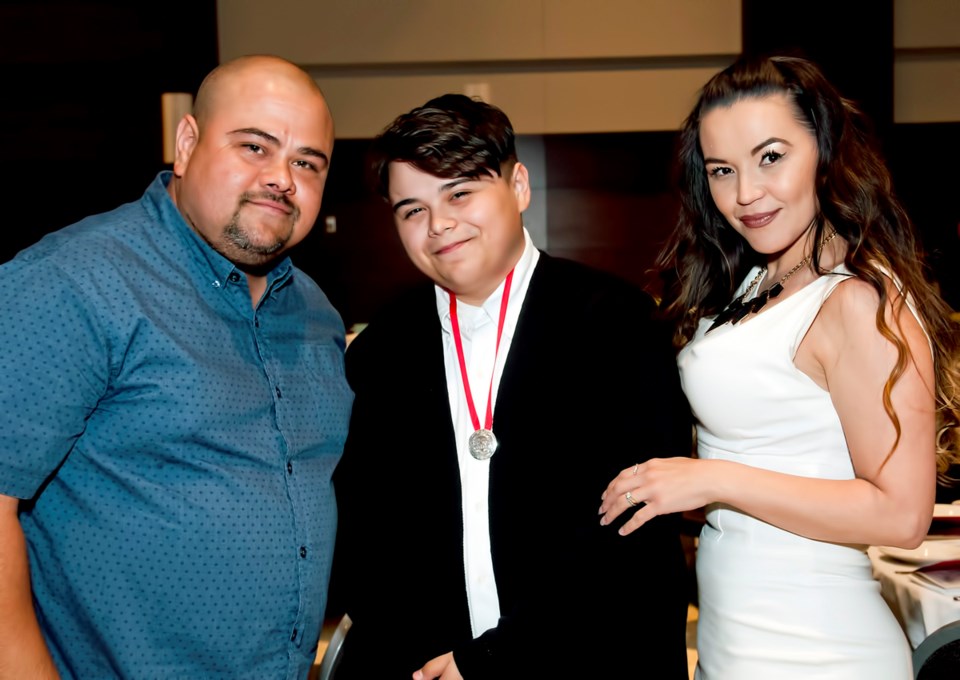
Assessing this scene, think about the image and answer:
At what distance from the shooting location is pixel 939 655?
170cm

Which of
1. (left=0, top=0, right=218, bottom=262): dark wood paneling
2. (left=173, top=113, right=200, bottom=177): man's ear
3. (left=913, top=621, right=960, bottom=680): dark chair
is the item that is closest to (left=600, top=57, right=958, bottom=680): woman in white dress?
(left=913, top=621, right=960, bottom=680): dark chair

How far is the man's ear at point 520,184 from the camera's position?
166 cm

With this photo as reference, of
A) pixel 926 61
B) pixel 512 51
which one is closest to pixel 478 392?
pixel 512 51

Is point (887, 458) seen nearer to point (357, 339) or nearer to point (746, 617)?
point (746, 617)

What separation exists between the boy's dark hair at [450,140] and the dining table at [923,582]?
1.18 meters

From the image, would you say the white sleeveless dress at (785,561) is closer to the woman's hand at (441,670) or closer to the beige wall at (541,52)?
the woman's hand at (441,670)

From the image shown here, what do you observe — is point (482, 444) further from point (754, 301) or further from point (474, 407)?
point (754, 301)

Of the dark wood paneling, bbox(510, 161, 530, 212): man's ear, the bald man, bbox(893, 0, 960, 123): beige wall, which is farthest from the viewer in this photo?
the dark wood paneling

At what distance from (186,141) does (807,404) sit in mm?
1252

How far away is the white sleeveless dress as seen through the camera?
1381 mm

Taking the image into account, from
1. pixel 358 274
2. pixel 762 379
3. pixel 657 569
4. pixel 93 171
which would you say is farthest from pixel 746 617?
pixel 93 171

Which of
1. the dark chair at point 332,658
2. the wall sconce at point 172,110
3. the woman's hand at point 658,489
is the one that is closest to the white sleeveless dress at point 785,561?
the woman's hand at point 658,489

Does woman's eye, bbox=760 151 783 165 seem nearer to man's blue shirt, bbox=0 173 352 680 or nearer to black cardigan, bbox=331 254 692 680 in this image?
black cardigan, bbox=331 254 692 680

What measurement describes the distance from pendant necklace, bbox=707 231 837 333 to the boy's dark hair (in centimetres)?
53
